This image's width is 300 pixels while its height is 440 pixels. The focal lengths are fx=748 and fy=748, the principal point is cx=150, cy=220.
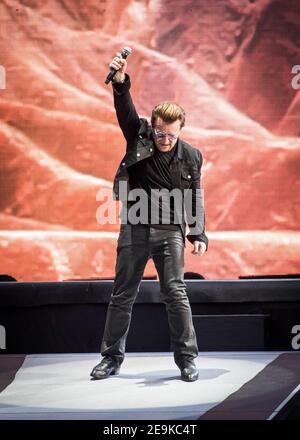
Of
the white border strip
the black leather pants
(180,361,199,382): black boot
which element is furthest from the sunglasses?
the white border strip

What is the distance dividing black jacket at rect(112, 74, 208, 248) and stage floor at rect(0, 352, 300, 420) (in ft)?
2.17

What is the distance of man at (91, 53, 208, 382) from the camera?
3271 mm

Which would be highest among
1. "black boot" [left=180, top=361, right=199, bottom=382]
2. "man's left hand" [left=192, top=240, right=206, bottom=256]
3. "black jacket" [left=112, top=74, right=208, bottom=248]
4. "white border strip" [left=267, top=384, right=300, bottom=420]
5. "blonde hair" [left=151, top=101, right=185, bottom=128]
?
Answer: "blonde hair" [left=151, top=101, right=185, bottom=128]

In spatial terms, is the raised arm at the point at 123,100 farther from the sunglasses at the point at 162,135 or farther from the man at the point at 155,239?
the sunglasses at the point at 162,135

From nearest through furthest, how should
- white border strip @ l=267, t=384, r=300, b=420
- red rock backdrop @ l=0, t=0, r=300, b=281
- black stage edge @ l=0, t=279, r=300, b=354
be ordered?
white border strip @ l=267, t=384, r=300, b=420
black stage edge @ l=0, t=279, r=300, b=354
red rock backdrop @ l=0, t=0, r=300, b=281

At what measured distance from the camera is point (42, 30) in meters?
4.51

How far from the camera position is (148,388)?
10.1 feet

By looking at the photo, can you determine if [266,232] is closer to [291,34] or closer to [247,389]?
[291,34]

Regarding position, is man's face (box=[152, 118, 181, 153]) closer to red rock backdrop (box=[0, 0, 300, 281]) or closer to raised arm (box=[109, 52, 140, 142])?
raised arm (box=[109, 52, 140, 142])

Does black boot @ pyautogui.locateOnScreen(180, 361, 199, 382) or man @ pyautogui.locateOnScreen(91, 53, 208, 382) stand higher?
man @ pyautogui.locateOnScreen(91, 53, 208, 382)

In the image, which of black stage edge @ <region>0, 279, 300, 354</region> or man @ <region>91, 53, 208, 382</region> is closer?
man @ <region>91, 53, 208, 382</region>

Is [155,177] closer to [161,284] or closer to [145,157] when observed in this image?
[145,157]

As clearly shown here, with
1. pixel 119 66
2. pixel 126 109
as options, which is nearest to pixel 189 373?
pixel 126 109

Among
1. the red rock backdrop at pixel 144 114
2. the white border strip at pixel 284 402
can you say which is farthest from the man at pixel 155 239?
the red rock backdrop at pixel 144 114
